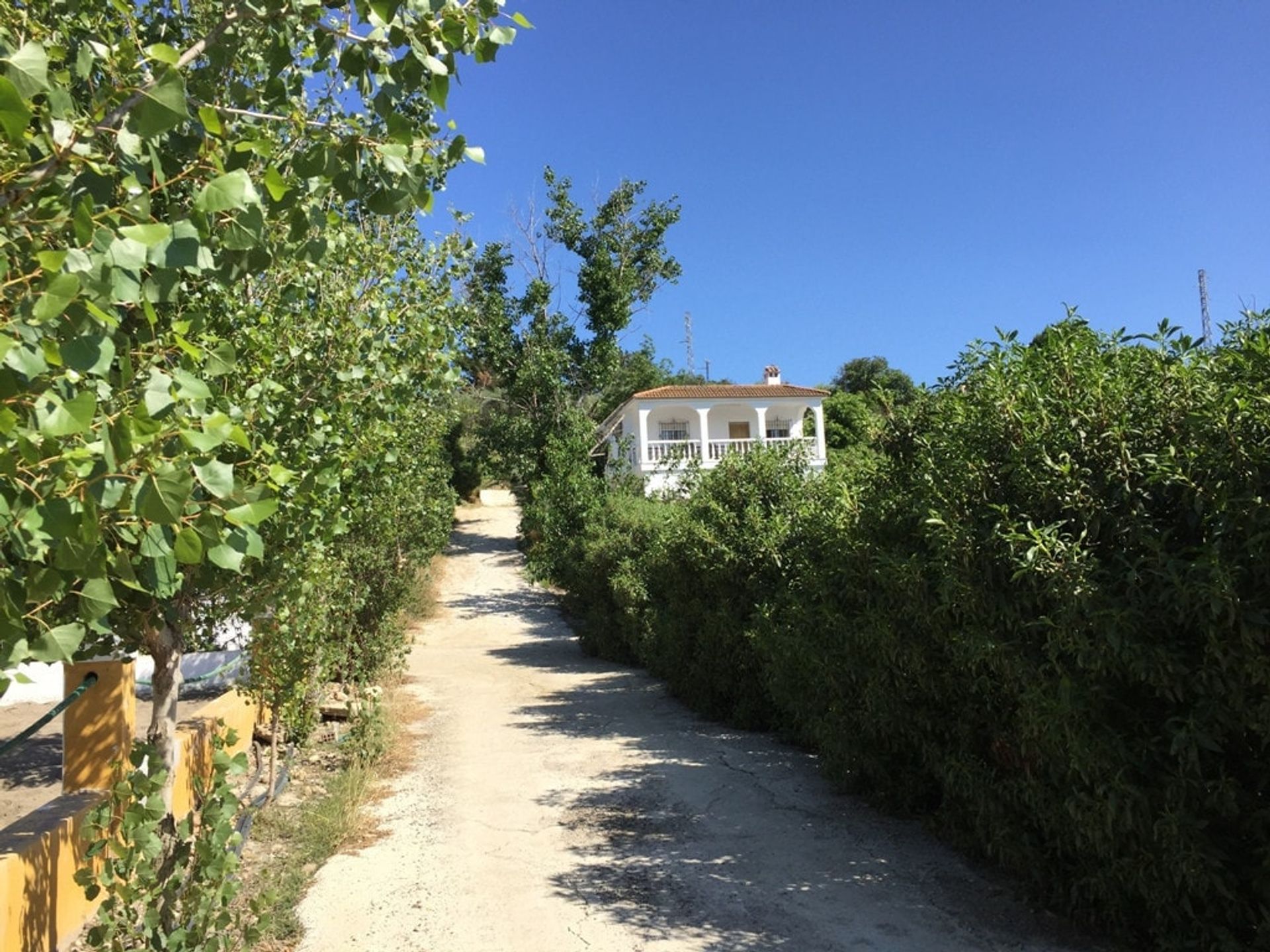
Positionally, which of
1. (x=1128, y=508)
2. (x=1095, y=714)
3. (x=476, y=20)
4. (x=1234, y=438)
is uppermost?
(x=476, y=20)

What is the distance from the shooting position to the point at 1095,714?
11.9ft

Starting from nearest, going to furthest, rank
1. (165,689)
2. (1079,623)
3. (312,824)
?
1. (1079,623)
2. (165,689)
3. (312,824)

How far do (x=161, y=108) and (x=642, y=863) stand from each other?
4.87 metres

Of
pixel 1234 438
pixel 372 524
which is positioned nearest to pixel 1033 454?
pixel 1234 438

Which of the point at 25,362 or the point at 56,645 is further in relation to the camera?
the point at 56,645

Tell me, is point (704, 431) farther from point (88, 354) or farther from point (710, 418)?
point (88, 354)

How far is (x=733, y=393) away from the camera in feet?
113

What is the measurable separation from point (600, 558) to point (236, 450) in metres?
11.8

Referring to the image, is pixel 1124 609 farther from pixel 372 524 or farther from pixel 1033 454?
pixel 372 524

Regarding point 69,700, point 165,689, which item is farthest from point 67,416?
point 69,700

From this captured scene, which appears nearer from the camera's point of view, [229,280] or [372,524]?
[229,280]

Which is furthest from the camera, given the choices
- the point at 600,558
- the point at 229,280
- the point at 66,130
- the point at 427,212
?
the point at 600,558

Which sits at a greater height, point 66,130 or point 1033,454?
point 66,130

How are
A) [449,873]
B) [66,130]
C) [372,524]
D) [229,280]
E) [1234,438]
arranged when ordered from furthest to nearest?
[372,524], [449,873], [1234,438], [229,280], [66,130]
